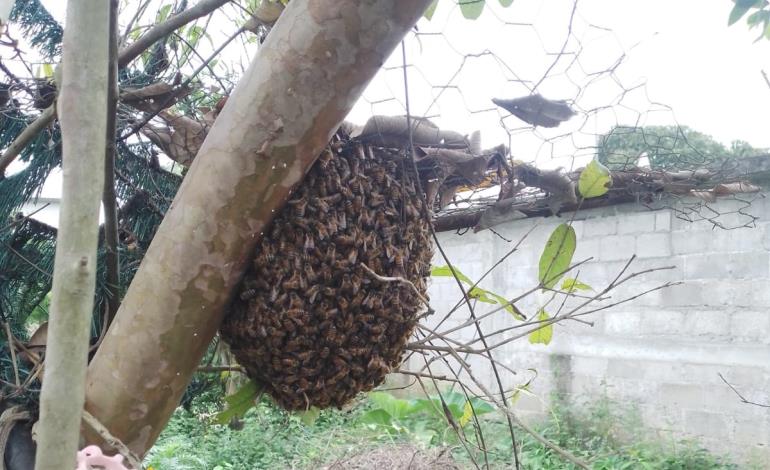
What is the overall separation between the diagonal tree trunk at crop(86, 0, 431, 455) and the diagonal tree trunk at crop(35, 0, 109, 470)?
15cm

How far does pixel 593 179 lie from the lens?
0.85 metres

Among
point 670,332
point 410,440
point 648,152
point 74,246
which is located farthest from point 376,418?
point 74,246

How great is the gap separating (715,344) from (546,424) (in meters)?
1.01

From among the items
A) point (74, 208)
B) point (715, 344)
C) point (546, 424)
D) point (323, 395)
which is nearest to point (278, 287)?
point (323, 395)

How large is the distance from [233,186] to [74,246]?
0.19m

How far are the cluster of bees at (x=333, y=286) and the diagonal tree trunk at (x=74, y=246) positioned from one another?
9.1 inches

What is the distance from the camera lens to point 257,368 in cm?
73

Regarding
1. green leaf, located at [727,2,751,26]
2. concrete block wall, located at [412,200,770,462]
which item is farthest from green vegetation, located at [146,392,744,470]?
green leaf, located at [727,2,751,26]

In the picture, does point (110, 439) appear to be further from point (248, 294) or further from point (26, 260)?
point (26, 260)

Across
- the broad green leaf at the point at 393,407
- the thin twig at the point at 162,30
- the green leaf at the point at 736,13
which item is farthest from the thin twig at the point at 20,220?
the broad green leaf at the point at 393,407

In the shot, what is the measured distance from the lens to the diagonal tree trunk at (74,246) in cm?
41

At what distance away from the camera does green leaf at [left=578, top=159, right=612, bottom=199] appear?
0.84m

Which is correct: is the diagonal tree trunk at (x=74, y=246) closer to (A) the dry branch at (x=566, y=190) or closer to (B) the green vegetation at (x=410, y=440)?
(A) the dry branch at (x=566, y=190)

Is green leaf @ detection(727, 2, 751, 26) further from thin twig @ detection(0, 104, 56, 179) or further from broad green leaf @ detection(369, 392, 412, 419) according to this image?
broad green leaf @ detection(369, 392, 412, 419)
